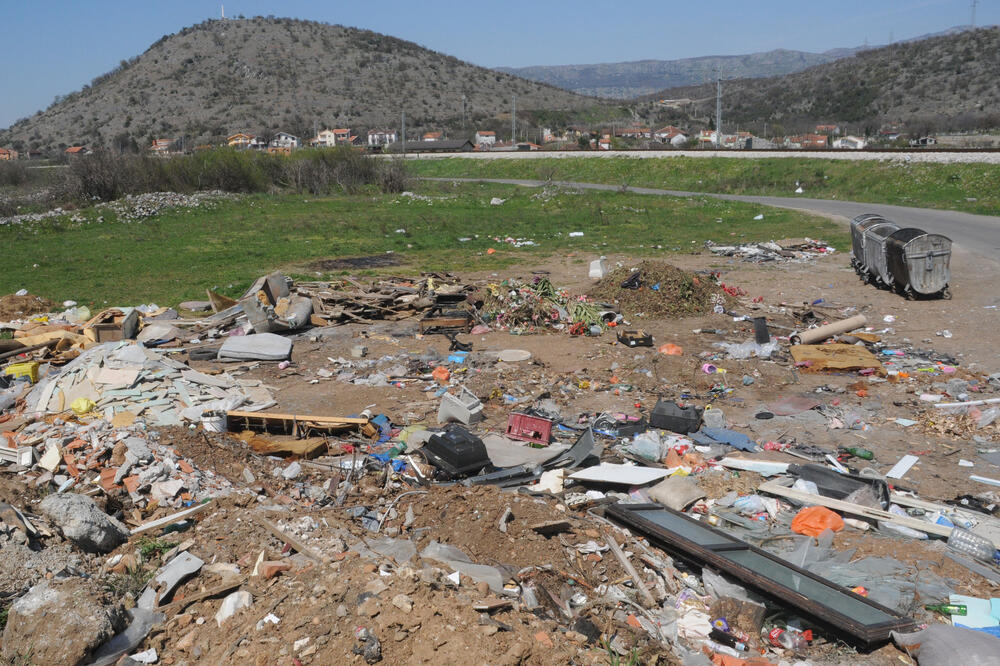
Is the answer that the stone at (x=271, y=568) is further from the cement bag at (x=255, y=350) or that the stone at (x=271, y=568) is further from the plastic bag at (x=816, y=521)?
the cement bag at (x=255, y=350)

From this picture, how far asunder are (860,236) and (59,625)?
50.2 feet

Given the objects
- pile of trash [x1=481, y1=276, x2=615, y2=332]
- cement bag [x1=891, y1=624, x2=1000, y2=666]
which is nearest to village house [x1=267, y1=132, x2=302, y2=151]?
pile of trash [x1=481, y1=276, x2=615, y2=332]

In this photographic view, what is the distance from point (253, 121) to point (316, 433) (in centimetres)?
8996

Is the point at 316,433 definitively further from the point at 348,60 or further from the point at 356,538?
the point at 348,60

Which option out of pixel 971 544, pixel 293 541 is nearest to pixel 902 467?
pixel 971 544

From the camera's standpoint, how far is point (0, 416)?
802cm

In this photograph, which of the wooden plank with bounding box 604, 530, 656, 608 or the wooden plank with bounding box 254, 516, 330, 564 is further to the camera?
the wooden plank with bounding box 254, 516, 330, 564

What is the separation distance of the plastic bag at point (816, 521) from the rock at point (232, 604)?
4.05 metres

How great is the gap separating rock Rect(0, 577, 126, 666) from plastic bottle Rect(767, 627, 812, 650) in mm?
3963

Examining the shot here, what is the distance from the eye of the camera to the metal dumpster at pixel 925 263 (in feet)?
40.8

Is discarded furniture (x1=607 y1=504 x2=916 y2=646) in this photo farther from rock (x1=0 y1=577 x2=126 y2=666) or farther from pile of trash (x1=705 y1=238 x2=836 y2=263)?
pile of trash (x1=705 y1=238 x2=836 y2=263)

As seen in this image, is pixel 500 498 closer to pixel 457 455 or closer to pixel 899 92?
pixel 457 455

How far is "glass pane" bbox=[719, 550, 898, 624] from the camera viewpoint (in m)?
4.23

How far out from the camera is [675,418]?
292 inches
